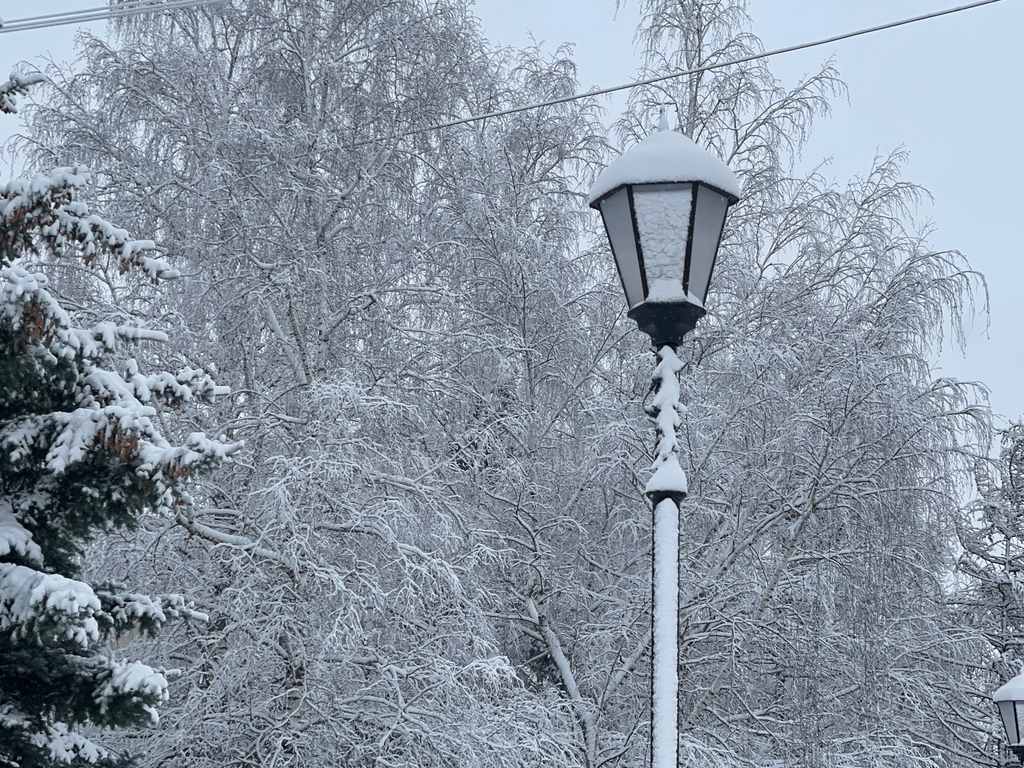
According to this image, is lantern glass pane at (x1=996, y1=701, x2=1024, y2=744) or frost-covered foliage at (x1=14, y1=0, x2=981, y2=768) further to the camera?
frost-covered foliage at (x1=14, y1=0, x2=981, y2=768)

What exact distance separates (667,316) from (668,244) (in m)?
0.23

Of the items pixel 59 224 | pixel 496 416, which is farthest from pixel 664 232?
pixel 496 416

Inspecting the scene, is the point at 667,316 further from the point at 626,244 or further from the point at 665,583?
the point at 665,583

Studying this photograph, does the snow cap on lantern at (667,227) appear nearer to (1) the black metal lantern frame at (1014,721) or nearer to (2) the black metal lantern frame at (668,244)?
(2) the black metal lantern frame at (668,244)

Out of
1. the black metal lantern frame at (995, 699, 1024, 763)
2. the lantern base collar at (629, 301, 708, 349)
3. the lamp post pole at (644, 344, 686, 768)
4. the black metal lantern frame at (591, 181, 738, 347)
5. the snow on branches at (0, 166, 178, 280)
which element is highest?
the snow on branches at (0, 166, 178, 280)

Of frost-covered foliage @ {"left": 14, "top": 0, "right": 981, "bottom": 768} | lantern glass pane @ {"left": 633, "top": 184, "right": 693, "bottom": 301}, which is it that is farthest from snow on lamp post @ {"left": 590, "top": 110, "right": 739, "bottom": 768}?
frost-covered foliage @ {"left": 14, "top": 0, "right": 981, "bottom": 768}

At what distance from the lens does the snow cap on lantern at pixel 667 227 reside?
400 cm

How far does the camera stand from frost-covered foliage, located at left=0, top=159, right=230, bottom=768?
655 cm

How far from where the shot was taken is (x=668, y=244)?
13.1 ft

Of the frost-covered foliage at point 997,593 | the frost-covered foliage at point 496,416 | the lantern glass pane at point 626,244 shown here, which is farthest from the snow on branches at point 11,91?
the frost-covered foliage at point 997,593

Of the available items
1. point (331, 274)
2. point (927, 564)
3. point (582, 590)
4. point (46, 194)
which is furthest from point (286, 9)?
point (927, 564)

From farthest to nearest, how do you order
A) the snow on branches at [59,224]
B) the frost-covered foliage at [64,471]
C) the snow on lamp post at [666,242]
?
the snow on branches at [59,224] < the frost-covered foliage at [64,471] < the snow on lamp post at [666,242]

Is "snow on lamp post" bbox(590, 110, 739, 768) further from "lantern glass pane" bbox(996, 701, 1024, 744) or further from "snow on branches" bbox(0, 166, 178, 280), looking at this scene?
"lantern glass pane" bbox(996, 701, 1024, 744)

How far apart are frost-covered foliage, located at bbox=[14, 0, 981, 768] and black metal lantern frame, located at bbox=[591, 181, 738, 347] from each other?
6004mm
